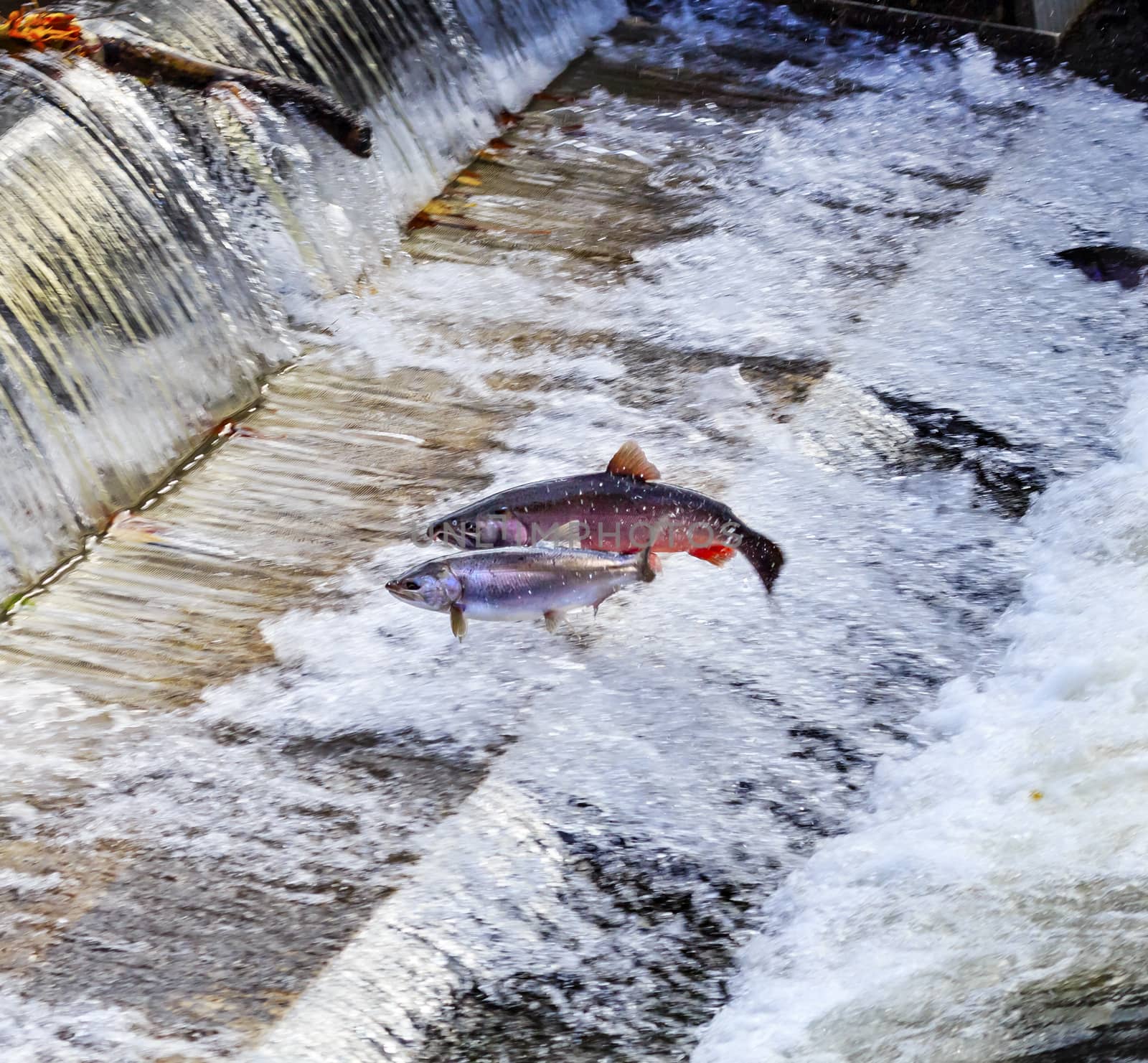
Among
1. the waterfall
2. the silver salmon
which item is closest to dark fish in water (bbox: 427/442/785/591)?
the silver salmon

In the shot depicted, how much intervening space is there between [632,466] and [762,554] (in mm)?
443

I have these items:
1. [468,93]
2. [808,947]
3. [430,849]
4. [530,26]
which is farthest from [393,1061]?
[530,26]

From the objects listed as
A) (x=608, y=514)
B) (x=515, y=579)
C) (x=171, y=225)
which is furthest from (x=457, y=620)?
(x=171, y=225)

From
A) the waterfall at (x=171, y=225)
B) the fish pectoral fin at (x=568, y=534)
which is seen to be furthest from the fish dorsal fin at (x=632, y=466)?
the waterfall at (x=171, y=225)

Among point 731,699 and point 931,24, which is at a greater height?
point 731,699

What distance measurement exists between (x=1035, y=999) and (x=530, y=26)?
5.81 m

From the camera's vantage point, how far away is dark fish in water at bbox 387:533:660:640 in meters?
3.37

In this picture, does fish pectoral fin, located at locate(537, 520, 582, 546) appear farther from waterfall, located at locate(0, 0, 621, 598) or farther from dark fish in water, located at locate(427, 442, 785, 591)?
waterfall, located at locate(0, 0, 621, 598)

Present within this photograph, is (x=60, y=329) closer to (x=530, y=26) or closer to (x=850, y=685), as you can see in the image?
(x=850, y=685)

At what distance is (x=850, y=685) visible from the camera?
350 centimetres

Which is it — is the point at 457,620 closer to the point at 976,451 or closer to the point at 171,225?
the point at 976,451

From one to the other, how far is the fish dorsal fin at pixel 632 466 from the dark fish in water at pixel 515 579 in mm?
236

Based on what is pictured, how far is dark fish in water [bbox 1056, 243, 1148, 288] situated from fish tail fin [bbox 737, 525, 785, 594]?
2282mm

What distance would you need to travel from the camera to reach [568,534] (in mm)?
3578
